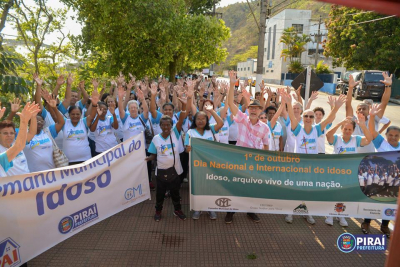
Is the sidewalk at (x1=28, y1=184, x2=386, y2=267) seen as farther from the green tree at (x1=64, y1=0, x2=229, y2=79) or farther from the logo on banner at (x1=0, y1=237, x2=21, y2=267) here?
the green tree at (x1=64, y1=0, x2=229, y2=79)

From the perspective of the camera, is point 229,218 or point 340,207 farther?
point 229,218

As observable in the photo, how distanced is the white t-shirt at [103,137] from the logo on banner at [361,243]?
13.4 feet

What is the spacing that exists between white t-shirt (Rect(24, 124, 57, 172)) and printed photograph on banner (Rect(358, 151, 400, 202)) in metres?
4.51

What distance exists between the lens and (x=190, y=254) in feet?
13.1

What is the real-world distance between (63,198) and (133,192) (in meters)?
1.17

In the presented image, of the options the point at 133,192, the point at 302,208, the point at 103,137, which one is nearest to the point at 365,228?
the point at 302,208

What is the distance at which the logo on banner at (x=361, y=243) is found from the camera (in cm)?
413

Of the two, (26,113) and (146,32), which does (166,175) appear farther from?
(146,32)

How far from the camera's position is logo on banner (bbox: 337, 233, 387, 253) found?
413cm

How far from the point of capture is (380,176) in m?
4.22

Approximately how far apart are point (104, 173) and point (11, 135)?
1251 millimetres

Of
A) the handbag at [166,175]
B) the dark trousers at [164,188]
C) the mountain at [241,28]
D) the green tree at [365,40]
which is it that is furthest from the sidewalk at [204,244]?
the mountain at [241,28]

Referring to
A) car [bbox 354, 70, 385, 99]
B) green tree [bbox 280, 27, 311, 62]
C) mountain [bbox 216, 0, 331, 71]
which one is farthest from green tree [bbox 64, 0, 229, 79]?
mountain [bbox 216, 0, 331, 71]

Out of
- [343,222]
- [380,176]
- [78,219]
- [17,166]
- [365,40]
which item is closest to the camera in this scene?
[17,166]
